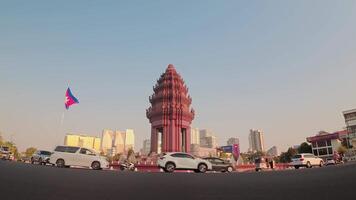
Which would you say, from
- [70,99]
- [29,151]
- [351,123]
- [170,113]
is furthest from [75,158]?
[29,151]

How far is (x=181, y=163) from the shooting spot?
17188 millimetres

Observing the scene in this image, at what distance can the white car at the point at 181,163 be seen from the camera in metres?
17.1

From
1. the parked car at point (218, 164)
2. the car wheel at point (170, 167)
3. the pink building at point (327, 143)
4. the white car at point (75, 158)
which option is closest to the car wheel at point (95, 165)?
the white car at point (75, 158)

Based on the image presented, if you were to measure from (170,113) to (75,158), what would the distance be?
31602 mm

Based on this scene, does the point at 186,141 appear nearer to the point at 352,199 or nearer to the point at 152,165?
the point at 152,165

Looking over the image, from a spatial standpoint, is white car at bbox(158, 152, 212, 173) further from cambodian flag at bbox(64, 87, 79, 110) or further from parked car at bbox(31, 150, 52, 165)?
cambodian flag at bbox(64, 87, 79, 110)

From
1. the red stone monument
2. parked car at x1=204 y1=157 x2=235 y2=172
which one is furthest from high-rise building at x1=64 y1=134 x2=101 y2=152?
parked car at x1=204 y1=157 x2=235 y2=172

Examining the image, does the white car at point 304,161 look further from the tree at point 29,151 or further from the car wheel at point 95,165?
the tree at point 29,151

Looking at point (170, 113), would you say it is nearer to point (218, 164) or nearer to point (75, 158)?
point (218, 164)

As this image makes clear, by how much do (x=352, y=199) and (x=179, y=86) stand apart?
156ft

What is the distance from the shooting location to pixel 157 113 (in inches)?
1987

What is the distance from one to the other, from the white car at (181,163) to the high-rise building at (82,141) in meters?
165

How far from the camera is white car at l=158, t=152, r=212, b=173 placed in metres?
17.1

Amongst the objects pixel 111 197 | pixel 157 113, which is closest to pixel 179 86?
pixel 157 113
